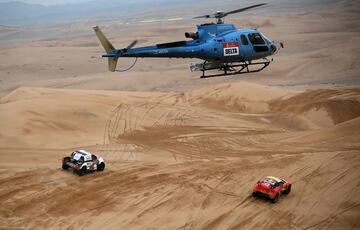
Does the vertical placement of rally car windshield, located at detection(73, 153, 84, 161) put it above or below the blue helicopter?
below

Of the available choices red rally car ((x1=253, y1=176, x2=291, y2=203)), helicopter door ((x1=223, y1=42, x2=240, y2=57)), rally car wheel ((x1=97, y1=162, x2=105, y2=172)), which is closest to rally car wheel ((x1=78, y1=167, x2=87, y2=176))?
rally car wheel ((x1=97, y1=162, x2=105, y2=172))

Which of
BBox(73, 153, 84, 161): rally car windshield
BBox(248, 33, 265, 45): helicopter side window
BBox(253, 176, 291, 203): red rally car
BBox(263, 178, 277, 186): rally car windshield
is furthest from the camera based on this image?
BBox(248, 33, 265, 45): helicopter side window

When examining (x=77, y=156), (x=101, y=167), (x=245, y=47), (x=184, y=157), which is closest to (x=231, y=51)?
(x=245, y=47)

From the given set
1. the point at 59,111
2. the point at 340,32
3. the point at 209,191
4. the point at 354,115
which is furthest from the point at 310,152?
the point at 340,32

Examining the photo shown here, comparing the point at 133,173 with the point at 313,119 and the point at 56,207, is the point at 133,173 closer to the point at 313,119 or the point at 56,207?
the point at 56,207

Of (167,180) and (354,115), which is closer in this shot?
(167,180)

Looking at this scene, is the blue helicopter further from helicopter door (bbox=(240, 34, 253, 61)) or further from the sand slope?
the sand slope

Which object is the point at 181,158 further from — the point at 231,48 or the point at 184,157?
the point at 231,48
